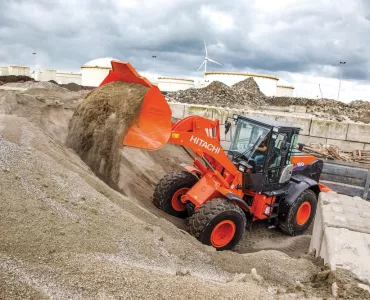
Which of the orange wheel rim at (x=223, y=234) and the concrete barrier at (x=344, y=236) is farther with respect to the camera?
the orange wheel rim at (x=223, y=234)

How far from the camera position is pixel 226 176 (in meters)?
6.17

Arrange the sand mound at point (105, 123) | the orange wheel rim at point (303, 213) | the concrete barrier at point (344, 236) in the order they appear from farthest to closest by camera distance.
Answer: the orange wheel rim at point (303, 213) < the sand mound at point (105, 123) < the concrete barrier at point (344, 236)

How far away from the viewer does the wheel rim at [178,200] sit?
22.0 ft

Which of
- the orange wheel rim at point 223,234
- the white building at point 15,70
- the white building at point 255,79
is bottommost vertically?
the orange wheel rim at point 223,234

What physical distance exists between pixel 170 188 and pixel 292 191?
2383 mm

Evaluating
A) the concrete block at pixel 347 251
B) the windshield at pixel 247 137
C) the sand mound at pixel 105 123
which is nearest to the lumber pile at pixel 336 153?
the windshield at pixel 247 137

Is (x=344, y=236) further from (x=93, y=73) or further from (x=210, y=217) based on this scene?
(x=93, y=73)

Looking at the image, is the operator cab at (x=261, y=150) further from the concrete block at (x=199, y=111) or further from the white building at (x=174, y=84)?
the white building at (x=174, y=84)

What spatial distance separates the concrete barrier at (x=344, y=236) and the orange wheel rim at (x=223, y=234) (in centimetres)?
132

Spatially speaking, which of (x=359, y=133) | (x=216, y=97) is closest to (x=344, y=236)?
(x=359, y=133)

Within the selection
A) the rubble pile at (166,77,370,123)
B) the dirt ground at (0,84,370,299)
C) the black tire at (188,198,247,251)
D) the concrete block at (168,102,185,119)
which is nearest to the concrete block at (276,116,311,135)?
the concrete block at (168,102,185,119)

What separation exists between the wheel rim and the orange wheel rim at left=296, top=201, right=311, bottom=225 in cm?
231

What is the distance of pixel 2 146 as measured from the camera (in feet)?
15.8

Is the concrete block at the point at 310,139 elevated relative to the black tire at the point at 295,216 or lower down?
elevated
